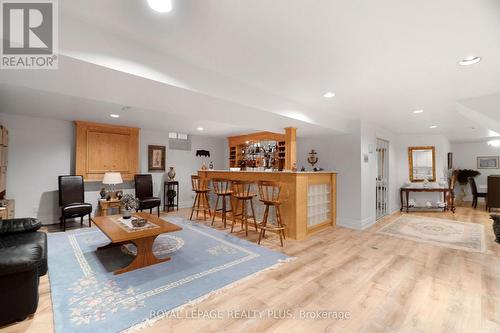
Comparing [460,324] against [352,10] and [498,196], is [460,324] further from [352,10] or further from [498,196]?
[498,196]

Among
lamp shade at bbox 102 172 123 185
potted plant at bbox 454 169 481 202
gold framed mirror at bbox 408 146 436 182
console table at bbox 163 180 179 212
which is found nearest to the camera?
lamp shade at bbox 102 172 123 185

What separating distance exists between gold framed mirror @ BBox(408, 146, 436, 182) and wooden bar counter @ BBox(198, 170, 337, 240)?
3.93m

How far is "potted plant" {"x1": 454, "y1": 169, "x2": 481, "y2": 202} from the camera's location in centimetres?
841

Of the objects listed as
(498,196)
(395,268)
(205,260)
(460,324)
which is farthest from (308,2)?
(498,196)

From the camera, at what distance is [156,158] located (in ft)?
21.7

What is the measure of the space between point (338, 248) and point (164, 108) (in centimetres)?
338

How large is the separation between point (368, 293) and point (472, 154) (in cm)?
977

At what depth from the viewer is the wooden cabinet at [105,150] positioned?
5.24 m

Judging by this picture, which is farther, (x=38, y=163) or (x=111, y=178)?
(x=111, y=178)

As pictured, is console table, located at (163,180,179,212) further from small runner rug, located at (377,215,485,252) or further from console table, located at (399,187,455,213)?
console table, located at (399,187,455,213)

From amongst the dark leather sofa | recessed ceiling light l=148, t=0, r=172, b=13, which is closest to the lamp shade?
the dark leather sofa

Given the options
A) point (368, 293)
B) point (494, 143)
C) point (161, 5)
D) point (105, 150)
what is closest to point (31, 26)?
point (161, 5)

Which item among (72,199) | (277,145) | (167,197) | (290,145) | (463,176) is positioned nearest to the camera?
(290,145)

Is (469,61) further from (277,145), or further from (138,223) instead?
(277,145)
